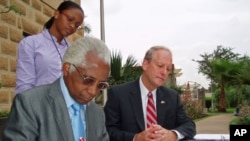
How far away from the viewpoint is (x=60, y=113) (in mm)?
1639

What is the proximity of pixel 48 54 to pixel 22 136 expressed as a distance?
1.29m

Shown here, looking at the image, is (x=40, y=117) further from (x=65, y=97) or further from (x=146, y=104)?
(x=146, y=104)

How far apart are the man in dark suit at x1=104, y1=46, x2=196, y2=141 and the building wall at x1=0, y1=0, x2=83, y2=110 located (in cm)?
114

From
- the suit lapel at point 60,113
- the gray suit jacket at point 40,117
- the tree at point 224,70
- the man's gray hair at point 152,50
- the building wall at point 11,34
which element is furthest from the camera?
the tree at point 224,70

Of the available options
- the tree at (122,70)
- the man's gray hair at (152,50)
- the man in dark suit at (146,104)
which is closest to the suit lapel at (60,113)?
the man in dark suit at (146,104)

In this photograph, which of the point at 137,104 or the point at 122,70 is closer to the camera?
the point at 137,104

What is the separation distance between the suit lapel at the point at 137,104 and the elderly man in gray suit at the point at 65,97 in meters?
1.06

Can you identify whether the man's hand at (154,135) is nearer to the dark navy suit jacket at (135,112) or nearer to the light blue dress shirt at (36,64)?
the dark navy suit jacket at (135,112)

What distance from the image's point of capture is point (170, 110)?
113 inches

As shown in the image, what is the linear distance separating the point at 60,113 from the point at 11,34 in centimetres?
221

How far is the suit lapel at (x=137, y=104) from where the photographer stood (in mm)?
2789

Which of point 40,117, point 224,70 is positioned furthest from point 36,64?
point 224,70

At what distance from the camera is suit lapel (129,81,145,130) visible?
2.79 metres

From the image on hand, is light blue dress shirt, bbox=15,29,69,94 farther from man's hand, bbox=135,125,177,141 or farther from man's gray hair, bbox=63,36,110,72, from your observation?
man's gray hair, bbox=63,36,110,72
